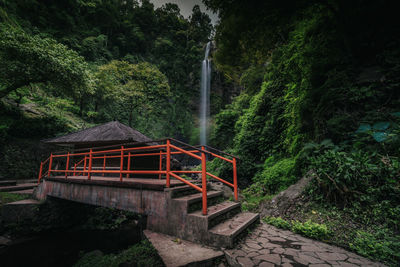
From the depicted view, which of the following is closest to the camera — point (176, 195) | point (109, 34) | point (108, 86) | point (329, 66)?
point (176, 195)

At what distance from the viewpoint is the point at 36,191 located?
7.49m

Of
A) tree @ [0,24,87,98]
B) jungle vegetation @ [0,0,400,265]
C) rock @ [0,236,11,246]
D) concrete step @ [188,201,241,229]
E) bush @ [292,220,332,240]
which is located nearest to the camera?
concrete step @ [188,201,241,229]

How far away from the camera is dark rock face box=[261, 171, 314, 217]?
174 inches

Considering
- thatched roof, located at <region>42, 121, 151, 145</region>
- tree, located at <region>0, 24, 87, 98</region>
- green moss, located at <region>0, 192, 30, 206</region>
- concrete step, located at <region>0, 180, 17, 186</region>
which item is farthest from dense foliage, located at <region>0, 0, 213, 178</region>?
thatched roof, located at <region>42, 121, 151, 145</region>

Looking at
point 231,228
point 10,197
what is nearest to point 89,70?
point 10,197

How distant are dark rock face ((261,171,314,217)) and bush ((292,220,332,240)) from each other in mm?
812

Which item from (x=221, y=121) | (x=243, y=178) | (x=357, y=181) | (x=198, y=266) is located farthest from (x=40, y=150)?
(x=357, y=181)

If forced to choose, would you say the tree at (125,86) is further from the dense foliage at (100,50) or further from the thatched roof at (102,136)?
the thatched roof at (102,136)

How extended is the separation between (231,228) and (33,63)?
14.2 m

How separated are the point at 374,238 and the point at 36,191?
11.2 meters

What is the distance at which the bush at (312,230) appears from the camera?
320cm

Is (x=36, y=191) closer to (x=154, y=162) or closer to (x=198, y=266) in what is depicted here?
(x=154, y=162)

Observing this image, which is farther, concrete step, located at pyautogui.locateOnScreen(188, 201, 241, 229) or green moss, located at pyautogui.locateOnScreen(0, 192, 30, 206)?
green moss, located at pyautogui.locateOnScreen(0, 192, 30, 206)

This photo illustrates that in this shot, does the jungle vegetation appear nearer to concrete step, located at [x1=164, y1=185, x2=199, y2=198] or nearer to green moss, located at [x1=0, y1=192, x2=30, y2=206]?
concrete step, located at [x1=164, y1=185, x2=199, y2=198]
